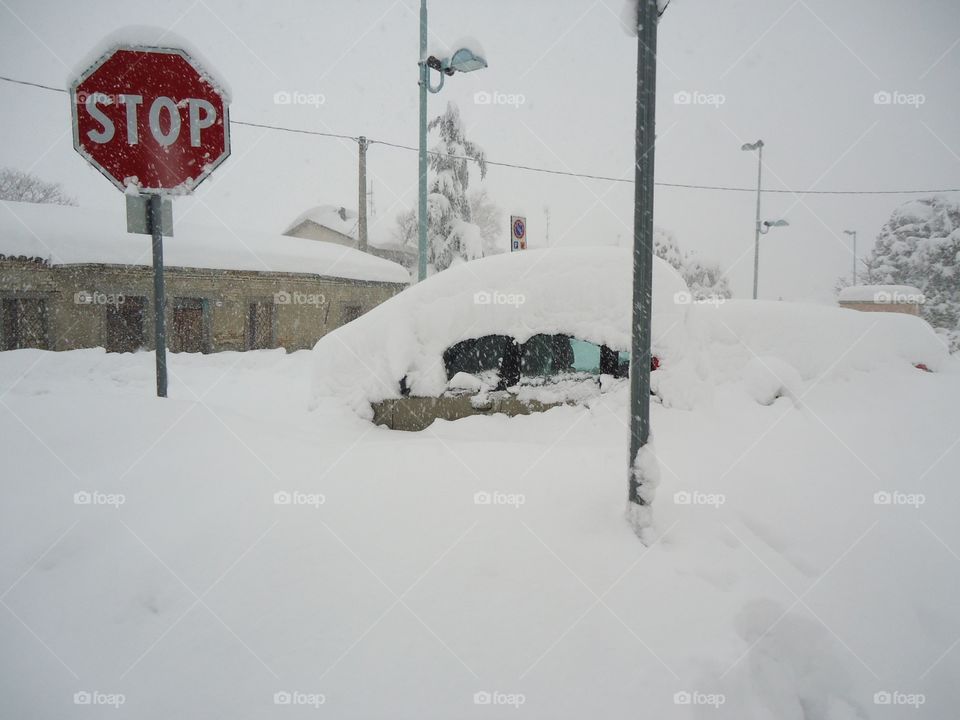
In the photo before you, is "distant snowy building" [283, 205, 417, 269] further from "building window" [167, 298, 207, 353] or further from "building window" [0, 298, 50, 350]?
"building window" [0, 298, 50, 350]

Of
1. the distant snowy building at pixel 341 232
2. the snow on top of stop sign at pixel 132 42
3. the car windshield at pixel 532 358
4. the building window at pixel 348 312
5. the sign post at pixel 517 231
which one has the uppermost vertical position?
the distant snowy building at pixel 341 232

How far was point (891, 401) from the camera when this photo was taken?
786cm

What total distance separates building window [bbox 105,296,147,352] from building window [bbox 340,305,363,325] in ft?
20.3

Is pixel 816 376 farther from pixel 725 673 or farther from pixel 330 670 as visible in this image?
pixel 330 670

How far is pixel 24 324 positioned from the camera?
41.8 ft

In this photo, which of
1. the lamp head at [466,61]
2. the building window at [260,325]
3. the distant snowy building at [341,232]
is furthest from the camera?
the distant snowy building at [341,232]

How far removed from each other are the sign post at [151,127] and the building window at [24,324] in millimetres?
10515

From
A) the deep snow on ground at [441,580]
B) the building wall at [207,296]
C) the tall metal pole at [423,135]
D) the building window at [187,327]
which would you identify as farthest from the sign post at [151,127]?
the building window at [187,327]

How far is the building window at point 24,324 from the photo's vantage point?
12555 millimetres

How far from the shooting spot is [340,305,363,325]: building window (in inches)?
738

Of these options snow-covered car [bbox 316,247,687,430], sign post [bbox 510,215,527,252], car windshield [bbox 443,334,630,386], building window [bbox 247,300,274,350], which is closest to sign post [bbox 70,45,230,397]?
snow-covered car [bbox 316,247,687,430]

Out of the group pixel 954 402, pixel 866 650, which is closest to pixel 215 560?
pixel 866 650

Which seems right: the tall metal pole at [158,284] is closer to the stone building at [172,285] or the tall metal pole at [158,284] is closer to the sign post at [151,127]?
the sign post at [151,127]

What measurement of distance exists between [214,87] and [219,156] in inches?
26.9
